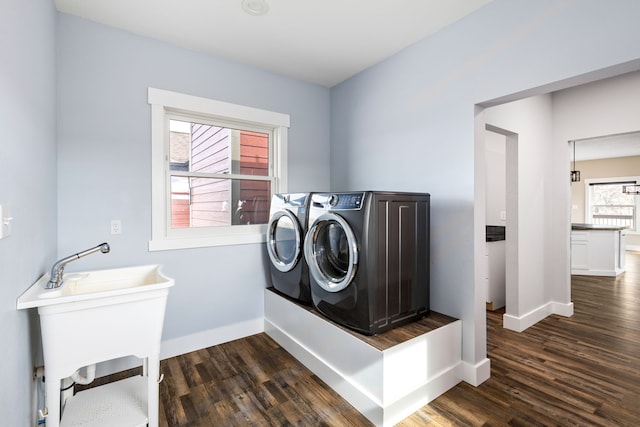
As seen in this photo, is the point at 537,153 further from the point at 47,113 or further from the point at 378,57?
the point at 47,113

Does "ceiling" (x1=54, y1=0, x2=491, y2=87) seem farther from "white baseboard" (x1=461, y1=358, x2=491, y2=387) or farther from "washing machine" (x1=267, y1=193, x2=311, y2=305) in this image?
"white baseboard" (x1=461, y1=358, x2=491, y2=387)

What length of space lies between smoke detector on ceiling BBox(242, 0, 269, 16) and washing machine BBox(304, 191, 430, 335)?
1.32 metres

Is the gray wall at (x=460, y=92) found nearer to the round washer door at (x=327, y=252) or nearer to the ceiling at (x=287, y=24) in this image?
the ceiling at (x=287, y=24)

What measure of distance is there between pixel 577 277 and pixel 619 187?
180 inches

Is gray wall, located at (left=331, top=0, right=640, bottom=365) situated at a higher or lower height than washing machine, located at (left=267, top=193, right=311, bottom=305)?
higher

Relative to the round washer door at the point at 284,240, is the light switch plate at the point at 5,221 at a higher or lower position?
higher

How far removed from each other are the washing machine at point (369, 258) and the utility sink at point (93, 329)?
1040 millimetres

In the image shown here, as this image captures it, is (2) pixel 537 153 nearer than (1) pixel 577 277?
Yes

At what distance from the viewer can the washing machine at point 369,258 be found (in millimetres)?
1869

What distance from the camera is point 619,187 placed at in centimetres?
791

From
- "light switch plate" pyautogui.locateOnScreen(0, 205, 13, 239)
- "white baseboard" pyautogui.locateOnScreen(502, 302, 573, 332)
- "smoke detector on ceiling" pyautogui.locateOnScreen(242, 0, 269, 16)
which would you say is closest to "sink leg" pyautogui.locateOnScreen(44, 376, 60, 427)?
"light switch plate" pyautogui.locateOnScreen(0, 205, 13, 239)

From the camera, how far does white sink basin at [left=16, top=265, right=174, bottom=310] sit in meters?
1.31

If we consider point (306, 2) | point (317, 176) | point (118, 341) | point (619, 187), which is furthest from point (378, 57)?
point (619, 187)

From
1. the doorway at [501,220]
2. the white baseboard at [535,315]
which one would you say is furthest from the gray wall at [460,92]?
the white baseboard at [535,315]
